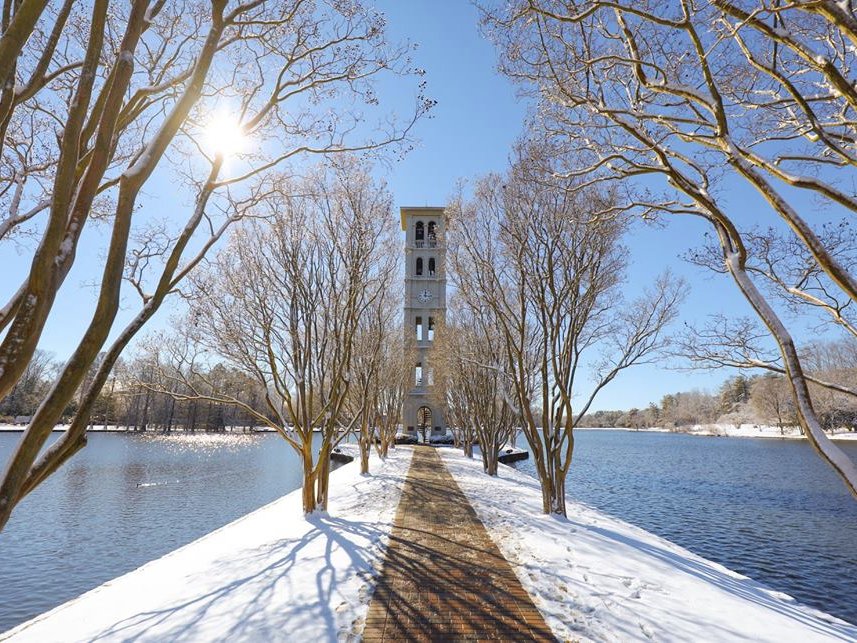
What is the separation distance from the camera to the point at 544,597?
5148 mm

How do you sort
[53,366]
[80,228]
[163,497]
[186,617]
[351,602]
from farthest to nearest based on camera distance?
[53,366] < [163,497] < [351,602] < [186,617] < [80,228]

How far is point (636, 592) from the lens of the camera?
532cm

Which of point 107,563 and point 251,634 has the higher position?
point 251,634

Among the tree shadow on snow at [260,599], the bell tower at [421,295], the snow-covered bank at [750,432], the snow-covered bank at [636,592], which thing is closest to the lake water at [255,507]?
the tree shadow on snow at [260,599]

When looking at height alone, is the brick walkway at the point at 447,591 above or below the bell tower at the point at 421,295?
below

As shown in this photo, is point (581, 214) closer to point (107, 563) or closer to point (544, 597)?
point (544, 597)

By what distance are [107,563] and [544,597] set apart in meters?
9.11

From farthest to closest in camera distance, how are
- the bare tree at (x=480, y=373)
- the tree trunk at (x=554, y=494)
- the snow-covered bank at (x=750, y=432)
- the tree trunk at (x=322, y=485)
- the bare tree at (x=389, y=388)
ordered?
1. the snow-covered bank at (x=750, y=432)
2. the bare tree at (x=389, y=388)
3. the bare tree at (x=480, y=373)
4. the tree trunk at (x=322, y=485)
5. the tree trunk at (x=554, y=494)

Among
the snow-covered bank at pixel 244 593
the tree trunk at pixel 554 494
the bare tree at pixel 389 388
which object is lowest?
the snow-covered bank at pixel 244 593

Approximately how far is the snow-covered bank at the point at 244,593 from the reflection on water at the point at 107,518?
2.64 metres

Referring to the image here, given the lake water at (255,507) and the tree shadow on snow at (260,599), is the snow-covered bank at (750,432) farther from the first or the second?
the tree shadow on snow at (260,599)

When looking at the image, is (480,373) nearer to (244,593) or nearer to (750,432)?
(244,593)

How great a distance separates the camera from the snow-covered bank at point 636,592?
14.6 feet

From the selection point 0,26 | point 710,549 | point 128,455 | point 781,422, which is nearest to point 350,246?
point 0,26
